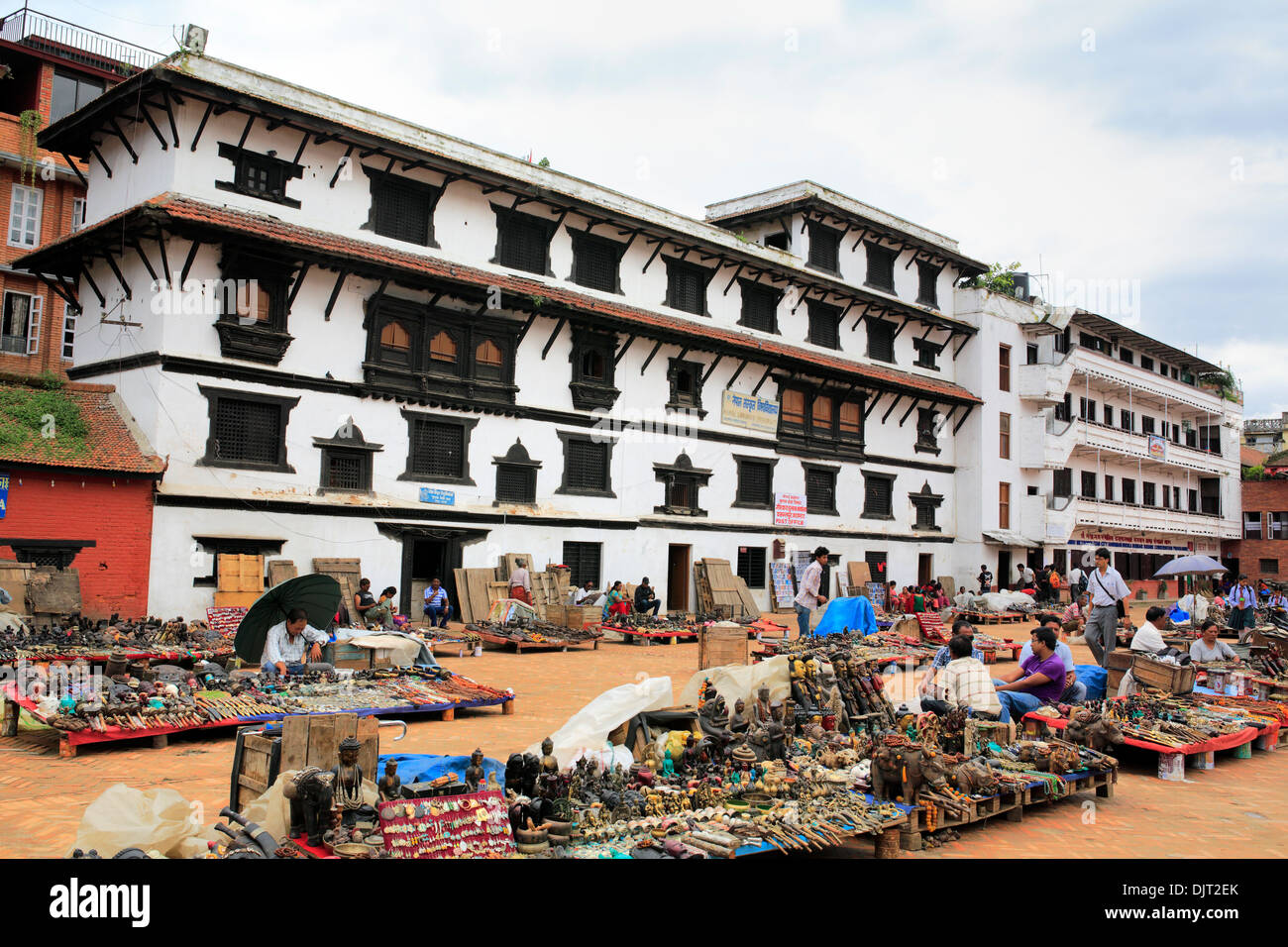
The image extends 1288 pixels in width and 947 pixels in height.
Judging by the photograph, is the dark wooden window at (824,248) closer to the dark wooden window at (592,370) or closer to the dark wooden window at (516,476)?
the dark wooden window at (592,370)

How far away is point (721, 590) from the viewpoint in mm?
29250

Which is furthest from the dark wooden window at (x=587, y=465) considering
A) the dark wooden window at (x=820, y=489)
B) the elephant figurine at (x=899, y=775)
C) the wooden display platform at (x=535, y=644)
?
the elephant figurine at (x=899, y=775)

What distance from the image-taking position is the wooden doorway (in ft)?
97.2

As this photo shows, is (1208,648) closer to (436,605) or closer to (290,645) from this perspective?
(290,645)

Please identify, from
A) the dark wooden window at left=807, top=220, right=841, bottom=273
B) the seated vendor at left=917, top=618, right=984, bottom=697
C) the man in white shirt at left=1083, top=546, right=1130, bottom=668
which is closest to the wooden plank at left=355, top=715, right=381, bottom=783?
the seated vendor at left=917, top=618, right=984, bottom=697

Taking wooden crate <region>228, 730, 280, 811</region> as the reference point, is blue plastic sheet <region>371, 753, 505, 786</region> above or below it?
below

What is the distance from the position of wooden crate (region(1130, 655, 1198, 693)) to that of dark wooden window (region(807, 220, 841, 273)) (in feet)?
76.9

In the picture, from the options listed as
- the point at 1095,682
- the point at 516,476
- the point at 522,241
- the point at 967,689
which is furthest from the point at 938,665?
the point at 522,241

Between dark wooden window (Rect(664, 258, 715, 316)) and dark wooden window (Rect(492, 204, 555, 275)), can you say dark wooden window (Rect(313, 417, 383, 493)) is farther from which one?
dark wooden window (Rect(664, 258, 715, 316))

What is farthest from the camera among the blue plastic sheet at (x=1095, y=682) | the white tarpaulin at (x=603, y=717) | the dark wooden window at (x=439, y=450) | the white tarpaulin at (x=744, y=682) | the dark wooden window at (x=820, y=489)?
the dark wooden window at (x=820, y=489)

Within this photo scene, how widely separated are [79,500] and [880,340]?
27991 mm

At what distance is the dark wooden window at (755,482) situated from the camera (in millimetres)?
31422

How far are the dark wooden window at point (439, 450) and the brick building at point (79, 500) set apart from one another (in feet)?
19.5
